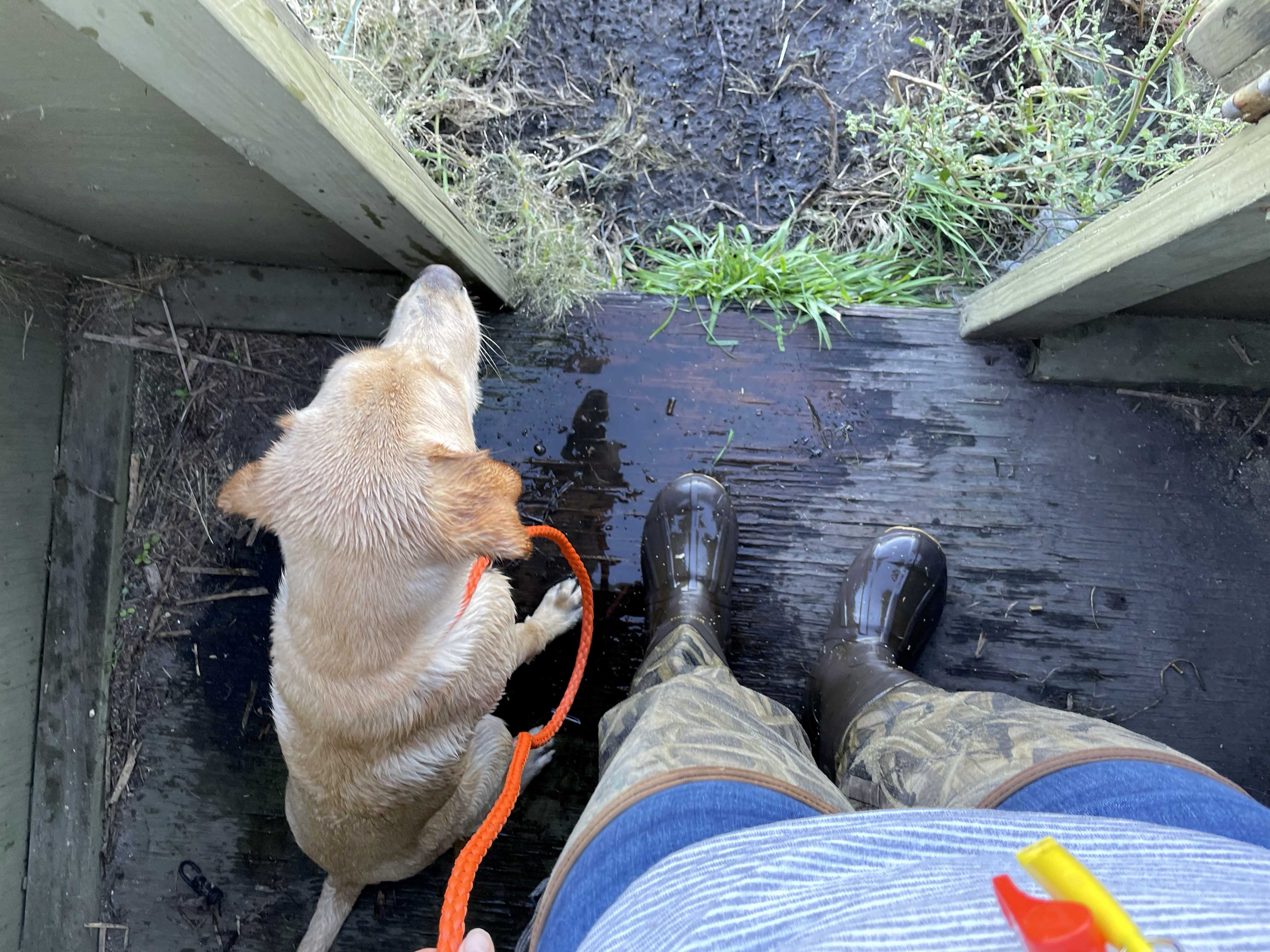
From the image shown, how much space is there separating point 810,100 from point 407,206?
6.55ft

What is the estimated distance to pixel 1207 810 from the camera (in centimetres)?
123

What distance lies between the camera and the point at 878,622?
7.32 ft

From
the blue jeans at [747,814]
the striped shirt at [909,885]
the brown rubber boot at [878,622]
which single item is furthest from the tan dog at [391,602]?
the brown rubber boot at [878,622]

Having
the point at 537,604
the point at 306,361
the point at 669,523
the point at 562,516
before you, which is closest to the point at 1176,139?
the point at 669,523

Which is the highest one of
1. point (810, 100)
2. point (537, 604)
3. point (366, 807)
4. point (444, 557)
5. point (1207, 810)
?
point (810, 100)

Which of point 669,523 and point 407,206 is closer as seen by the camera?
point 407,206

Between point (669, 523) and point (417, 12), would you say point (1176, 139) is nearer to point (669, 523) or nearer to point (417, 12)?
point (669, 523)

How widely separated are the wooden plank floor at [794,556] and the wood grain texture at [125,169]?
830mm

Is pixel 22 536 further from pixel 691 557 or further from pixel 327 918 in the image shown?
pixel 691 557

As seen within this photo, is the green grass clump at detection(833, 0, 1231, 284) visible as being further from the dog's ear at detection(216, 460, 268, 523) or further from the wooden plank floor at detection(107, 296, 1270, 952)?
the dog's ear at detection(216, 460, 268, 523)

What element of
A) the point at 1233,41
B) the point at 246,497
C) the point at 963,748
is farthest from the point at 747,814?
the point at 1233,41

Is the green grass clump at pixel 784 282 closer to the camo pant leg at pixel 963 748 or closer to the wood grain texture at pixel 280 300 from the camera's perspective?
the wood grain texture at pixel 280 300

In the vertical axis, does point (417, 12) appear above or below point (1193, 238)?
above

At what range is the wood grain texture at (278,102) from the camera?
39.3 inches
